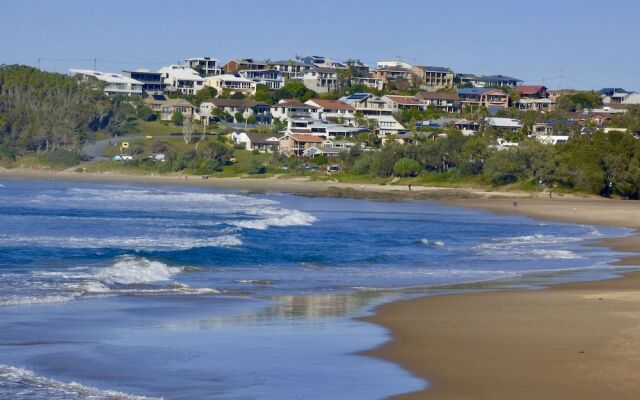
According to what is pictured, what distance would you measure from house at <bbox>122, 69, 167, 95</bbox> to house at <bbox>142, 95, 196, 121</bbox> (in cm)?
987

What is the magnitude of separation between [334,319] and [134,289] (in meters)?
5.71

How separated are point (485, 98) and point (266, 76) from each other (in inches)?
1106

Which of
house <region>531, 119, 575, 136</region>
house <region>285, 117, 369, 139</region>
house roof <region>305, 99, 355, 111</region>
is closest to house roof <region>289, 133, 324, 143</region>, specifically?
house <region>285, 117, 369, 139</region>

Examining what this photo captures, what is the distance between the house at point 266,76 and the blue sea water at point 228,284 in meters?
83.1

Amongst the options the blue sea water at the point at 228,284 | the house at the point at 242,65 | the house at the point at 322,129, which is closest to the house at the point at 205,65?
the house at the point at 242,65

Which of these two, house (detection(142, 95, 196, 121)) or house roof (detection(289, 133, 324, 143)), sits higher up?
house (detection(142, 95, 196, 121))

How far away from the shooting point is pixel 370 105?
11288 centimetres

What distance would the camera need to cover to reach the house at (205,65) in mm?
143750

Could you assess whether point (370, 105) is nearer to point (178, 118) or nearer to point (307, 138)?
point (178, 118)

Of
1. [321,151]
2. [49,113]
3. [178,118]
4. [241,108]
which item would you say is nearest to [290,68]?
[241,108]

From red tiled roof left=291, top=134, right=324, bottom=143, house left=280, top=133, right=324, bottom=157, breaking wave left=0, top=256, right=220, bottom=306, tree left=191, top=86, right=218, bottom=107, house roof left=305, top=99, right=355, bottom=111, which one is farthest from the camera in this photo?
tree left=191, top=86, right=218, bottom=107

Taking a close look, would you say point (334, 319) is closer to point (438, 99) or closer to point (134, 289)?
point (134, 289)

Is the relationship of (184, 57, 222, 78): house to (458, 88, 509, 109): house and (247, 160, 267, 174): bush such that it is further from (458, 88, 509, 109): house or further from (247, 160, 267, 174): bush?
(247, 160, 267, 174): bush

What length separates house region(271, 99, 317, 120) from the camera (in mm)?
111938
